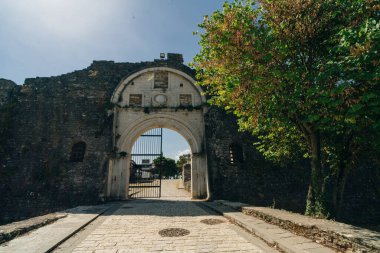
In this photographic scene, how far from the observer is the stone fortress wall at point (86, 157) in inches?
404

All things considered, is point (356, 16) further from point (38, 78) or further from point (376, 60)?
point (38, 78)

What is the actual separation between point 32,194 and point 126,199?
4362mm

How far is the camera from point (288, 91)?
6.07 metres

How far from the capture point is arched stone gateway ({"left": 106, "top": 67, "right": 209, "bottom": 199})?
11.5 metres

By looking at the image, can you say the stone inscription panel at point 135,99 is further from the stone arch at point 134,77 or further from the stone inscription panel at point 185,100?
the stone inscription panel at point 185,100

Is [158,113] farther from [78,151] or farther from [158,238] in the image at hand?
[158,238]

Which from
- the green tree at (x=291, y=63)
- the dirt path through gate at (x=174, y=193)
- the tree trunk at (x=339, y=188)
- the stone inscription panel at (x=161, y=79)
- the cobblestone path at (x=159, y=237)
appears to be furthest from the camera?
the dirt path through gate at (x=174, y=193)

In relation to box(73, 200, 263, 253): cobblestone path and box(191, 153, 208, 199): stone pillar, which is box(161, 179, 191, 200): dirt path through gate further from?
box(73, 200, 263, 253): cobblestone path

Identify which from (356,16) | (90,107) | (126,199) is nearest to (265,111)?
(356,16)

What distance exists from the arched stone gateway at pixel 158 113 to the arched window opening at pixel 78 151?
5.37 ft

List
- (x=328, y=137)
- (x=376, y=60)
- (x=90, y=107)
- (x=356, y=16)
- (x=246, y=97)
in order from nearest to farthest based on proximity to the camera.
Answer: (x=376, y=60) < (x=356, y=16) < (x=246, y=97) < (x=328, y=137) < (x=90, y=107)

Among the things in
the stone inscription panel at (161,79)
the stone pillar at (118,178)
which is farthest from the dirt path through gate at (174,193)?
the stone inscription panel at (161,79)

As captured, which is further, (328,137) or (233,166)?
(233,166)

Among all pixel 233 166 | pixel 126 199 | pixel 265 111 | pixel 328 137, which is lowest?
pixel 126 199
